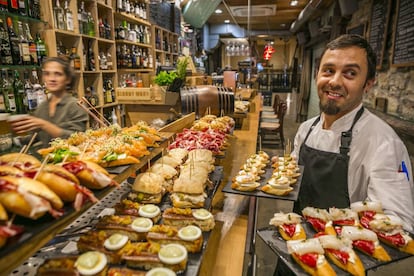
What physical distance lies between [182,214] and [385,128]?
127 cm

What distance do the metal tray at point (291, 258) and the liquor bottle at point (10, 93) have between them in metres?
2.72

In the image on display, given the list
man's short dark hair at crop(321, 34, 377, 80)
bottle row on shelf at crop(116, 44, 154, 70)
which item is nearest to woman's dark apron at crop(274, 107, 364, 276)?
man's short dark hair at crop(321, 34, 377, 80)

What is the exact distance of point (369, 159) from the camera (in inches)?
61.4

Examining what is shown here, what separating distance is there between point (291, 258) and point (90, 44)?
3.99 m

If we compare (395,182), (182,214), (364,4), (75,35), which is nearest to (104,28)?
(75,35)

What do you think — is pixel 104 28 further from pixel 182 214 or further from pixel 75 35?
pixel 182 214

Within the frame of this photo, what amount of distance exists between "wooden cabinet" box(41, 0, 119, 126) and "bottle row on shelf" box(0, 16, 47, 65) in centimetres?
13

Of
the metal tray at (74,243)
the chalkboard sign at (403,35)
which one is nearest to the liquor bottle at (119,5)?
the metal tray at (74,243)

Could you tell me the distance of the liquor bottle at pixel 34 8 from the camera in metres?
2.92

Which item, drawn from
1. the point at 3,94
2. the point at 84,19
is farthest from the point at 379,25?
the point at 3,94

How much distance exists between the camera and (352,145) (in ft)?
5.45

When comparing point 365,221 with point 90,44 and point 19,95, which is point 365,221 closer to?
point 19,95

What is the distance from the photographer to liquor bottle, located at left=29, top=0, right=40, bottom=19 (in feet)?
9.60

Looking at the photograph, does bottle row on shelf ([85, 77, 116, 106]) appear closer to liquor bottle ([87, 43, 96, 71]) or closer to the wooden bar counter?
liquor bottle ([87, 43, 96, 71])
